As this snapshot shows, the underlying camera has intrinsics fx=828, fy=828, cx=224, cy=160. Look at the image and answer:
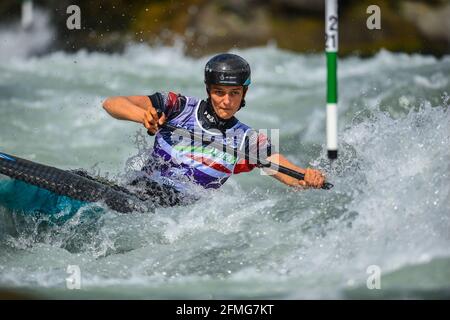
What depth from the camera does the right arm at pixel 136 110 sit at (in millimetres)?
5078

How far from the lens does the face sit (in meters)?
5.46

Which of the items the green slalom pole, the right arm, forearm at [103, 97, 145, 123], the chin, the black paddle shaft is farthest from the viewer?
the chin

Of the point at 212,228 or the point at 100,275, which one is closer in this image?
the point at 100,275

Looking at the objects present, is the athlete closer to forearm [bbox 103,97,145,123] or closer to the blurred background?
forearm [bbox 103,97,145,123]

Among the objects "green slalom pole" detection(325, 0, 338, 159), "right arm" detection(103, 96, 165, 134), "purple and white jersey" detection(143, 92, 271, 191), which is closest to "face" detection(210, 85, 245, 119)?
"purple and white jersey" detection(143, 92, 271, 191)

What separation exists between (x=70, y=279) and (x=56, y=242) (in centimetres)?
60

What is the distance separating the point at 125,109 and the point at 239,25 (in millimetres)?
11968

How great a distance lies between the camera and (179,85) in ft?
45.4

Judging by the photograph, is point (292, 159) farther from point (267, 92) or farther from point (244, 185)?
point (267, 92)

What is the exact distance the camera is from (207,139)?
5.54m

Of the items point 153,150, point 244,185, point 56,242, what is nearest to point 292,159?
point 244,185

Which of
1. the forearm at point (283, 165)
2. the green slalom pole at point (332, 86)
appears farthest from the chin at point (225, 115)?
the green slalom pole at point (332, 86)

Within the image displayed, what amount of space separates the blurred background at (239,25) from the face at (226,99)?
11083 millimetres

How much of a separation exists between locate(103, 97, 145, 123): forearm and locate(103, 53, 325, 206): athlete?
10 millimetres
